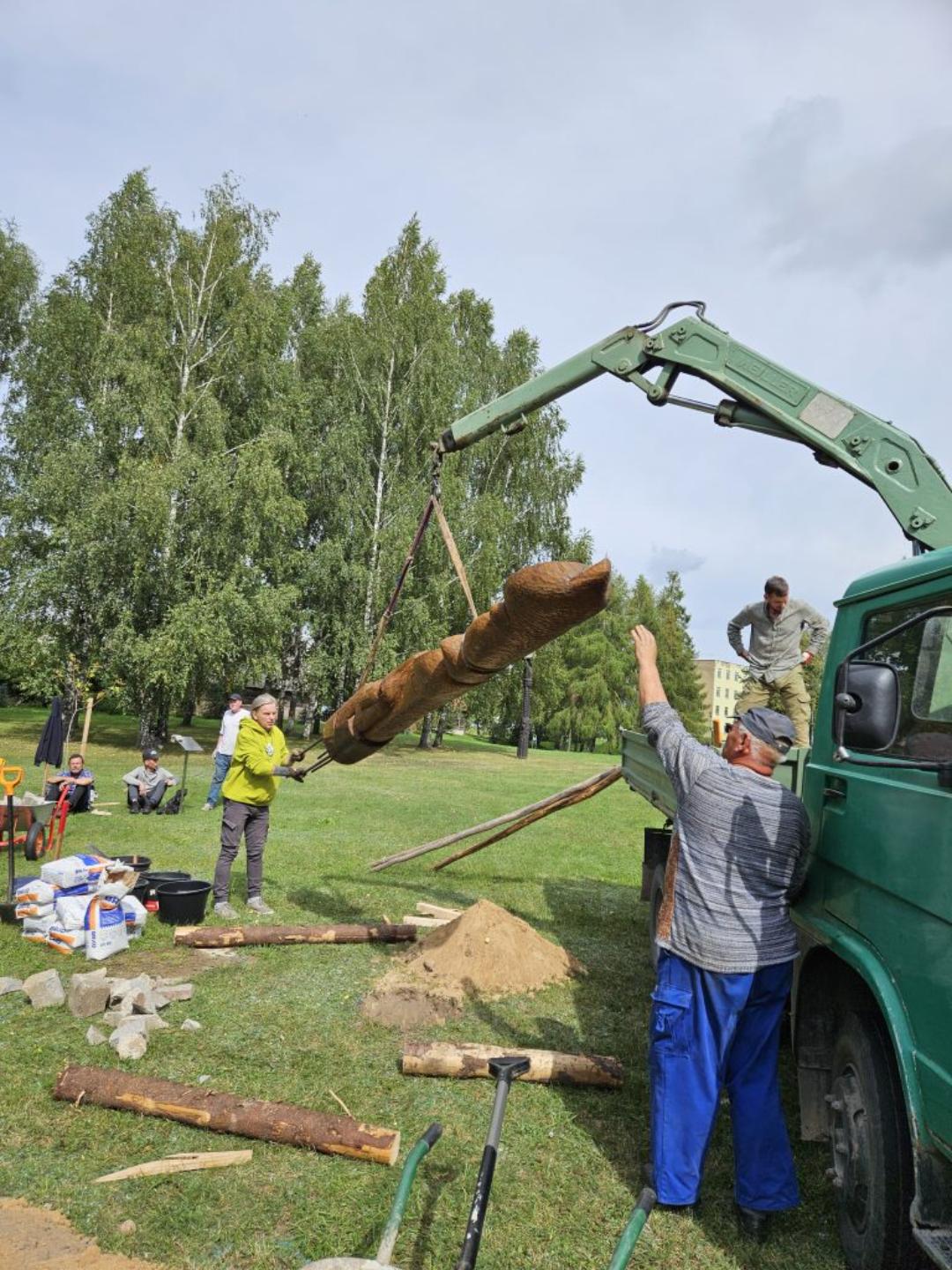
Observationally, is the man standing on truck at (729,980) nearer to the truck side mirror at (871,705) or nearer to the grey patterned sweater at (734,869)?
the grey patterned sweater at (734,869)

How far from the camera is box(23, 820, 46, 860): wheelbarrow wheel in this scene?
27.7 feet

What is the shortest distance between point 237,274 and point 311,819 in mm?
15960

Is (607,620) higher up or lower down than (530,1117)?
higher up

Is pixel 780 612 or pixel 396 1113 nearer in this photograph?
pixel 396 1113

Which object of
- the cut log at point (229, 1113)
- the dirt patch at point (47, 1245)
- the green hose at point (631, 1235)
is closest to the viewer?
the green hose at point (631, 1235)

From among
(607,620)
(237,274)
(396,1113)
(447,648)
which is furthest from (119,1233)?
(607,620)

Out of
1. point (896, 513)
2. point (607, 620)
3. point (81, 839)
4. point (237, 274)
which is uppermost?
point (237, 274)

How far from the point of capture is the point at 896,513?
4242 mm

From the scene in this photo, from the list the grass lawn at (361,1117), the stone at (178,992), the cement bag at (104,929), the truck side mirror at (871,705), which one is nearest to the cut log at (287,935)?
the grass lawn at (361,1117)

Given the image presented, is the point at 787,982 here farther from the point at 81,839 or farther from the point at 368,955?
the point at 81,839

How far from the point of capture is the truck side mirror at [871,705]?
2.54 metres

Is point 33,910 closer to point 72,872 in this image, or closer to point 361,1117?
point 72,872

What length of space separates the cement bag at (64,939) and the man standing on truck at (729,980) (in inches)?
174

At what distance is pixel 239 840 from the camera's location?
683 cm
